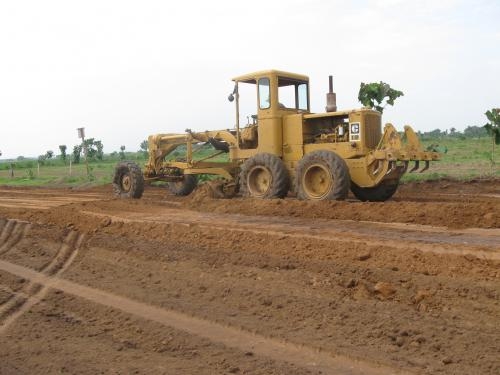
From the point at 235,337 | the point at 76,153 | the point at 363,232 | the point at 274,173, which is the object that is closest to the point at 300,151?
the point at 274,173

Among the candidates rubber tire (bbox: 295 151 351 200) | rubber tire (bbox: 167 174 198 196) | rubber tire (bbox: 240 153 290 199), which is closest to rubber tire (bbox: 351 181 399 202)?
rubber tire (bbox: 295 151 351 200)

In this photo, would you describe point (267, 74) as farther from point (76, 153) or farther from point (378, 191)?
point (76, 153)

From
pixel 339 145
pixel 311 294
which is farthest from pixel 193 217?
pixel 311 294

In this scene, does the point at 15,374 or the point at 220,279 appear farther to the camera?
the point at 220,279

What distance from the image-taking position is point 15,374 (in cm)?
396

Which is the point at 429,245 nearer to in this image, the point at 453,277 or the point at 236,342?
the point at 453,277

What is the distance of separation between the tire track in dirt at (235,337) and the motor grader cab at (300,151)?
20.2ft

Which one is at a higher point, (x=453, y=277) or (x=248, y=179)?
(x=248, y=179)

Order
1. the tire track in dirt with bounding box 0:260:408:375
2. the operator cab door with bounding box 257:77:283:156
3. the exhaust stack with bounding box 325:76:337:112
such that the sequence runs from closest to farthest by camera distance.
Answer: the tire track in dirt with bounding box 0:260:408:375 → the exhaust stack with bounding box 325:76:337:112 → the operator cab door with bounding box 257:77:283:156

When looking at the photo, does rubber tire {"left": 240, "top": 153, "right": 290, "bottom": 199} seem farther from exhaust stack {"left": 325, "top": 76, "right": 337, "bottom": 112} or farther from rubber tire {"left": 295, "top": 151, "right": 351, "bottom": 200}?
exhaust stack {"left": 325, "top": 76, "right": 337, "bottom": 112}

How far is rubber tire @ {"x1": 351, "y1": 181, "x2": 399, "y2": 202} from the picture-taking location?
12.2m

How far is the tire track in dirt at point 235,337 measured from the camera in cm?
391

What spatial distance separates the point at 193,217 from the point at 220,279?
14.6ft

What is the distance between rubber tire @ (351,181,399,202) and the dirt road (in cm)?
258
